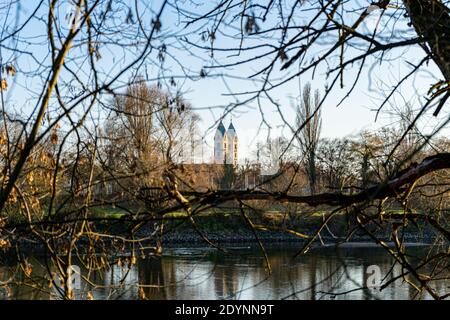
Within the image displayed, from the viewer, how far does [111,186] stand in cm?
208

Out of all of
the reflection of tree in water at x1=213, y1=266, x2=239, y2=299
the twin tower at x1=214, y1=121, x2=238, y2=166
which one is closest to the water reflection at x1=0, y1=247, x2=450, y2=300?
the reflection of tree in water at x1=213, y1=266, x2=239, y2=299

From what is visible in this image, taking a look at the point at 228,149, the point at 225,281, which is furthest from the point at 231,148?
the point at 225,281

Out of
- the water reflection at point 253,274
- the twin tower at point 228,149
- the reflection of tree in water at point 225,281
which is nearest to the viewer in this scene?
the twin tower at point 228,149

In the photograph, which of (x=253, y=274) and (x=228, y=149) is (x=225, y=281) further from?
(x=228, y=149)

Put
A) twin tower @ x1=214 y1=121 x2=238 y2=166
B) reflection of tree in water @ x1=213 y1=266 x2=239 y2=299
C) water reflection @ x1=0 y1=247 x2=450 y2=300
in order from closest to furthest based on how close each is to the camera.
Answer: twin tower @ x1=214 y1=121 x2=238 y2=166 → water reflection @ x1=0 y1=247 x2=450 y2=300 → reflection of tree in water @ x1=213 y1=266 x2=239 y2=299

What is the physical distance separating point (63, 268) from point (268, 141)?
32.0 inches

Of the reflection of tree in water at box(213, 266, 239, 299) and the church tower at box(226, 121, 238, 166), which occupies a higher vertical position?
the church tower at box(226, 121, 238, 166)

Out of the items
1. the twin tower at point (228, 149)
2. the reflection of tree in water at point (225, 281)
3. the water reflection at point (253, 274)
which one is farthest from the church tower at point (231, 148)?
the reflection of tree in water at point (225, 281)

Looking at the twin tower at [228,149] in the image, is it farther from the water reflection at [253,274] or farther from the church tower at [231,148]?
the water reflection at [253,274]

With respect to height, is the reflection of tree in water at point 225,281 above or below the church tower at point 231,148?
below

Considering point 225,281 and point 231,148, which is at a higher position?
point 231,148

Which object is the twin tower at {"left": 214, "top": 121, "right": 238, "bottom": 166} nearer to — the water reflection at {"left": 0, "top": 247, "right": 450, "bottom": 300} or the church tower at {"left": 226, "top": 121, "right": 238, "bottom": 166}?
the church tower at {"left": 226, "top": 121, "right": 238, "bottom": 166}
